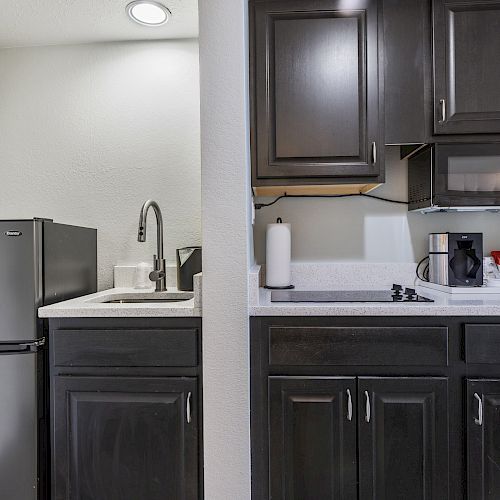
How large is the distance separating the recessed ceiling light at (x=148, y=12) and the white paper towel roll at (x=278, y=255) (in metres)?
1.14

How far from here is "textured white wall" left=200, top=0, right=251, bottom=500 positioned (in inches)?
58.4

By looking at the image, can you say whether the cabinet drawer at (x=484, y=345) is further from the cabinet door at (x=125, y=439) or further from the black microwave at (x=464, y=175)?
the cabinet door at (x=125, y=439)

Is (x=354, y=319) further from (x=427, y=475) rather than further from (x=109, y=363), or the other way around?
(x=109, y=363)

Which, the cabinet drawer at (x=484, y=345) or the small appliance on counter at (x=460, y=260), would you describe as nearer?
the cabinet drawer at (x=484, y=345)

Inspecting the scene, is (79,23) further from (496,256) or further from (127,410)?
(496,256)

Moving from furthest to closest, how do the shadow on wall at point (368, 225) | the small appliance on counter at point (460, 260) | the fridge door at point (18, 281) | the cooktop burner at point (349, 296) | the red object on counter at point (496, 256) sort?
the shadow on wall at point (368, 225) < the red object on counter at point (496, 256) < the small appliance on counter at point (460, 260) < the cooktop burner at point (349, 296) < the fridge door at point (18, 281)

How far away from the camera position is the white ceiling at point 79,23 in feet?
6.23

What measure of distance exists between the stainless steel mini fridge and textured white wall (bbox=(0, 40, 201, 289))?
0.70 m

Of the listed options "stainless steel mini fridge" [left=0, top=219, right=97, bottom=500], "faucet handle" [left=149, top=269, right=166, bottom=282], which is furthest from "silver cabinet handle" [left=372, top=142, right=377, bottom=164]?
"stainless steel mini fridge" [left=0, top=219, right=97, bottom=500]

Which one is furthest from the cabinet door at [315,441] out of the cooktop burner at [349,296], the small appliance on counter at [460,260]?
the small appliance on counter at [460,260]

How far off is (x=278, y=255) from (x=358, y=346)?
2.17 feet

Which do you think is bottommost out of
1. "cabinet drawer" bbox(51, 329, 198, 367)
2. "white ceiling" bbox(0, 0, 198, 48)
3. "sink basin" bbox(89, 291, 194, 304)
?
"cabinet drawer" bbox(51, 329, 198, 367)

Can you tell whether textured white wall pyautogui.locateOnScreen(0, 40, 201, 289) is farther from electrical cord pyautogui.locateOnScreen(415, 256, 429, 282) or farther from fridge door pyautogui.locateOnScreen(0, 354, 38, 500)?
electrical cord pyautogui.locateOnScreen(415, 256, 429, 282)

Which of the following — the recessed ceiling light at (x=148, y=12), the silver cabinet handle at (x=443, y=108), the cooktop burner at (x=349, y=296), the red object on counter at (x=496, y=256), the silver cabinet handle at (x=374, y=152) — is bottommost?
the cooktop burner at (x=349, y=296)
